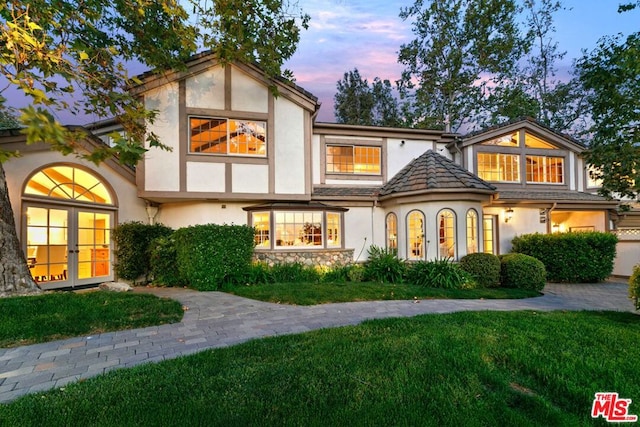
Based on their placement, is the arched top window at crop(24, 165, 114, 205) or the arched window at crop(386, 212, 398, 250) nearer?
the arched top window at crop(24, 165, 114, 205)

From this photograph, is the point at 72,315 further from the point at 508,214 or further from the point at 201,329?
the point at 508,214

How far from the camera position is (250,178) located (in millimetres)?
9688

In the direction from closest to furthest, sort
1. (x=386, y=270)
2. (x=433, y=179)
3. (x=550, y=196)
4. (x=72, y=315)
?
(x=72, y=315), (x=386, y=270), (x=433, y=179), (x=550, y=196)

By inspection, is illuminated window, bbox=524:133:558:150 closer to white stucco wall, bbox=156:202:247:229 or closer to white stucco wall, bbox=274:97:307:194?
white stucco wall, bbox=274:97:307:194

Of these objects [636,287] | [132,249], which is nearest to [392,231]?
[636,287]

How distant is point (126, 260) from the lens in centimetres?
894

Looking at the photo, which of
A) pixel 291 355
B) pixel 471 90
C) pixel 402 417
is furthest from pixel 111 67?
pixel 471 90

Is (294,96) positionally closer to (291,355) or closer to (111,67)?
(111,67)

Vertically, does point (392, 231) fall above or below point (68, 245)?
above

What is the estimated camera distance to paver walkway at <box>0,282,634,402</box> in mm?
3281

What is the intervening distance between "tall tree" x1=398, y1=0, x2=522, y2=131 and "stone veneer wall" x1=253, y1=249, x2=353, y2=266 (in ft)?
44.0

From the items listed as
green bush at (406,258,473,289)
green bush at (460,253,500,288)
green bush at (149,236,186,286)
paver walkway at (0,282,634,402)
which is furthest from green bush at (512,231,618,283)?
green bush at (149,236,186,286)

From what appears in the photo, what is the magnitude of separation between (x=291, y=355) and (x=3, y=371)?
10.5 ft

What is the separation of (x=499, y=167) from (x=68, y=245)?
51.2ft
